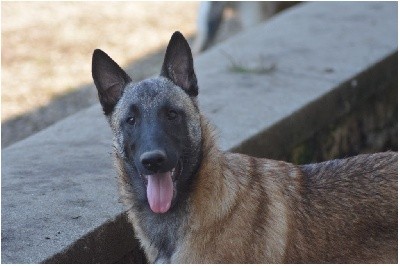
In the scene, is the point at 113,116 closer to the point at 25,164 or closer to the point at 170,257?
the point at 170,257

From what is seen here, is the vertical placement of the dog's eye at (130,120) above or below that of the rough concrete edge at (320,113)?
above

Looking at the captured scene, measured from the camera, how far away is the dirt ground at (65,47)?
8.67 meters

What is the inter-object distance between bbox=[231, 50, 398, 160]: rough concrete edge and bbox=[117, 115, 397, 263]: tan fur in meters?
1.00

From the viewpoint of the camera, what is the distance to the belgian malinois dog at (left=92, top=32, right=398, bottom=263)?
13.9ft

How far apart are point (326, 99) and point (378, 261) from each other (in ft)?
6.74

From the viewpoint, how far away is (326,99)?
6.38 meters

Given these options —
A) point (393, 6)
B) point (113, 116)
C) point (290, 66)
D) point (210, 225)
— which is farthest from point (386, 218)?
point (393, 6)

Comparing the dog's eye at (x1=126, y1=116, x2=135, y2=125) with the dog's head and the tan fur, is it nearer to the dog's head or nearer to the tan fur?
the dog's head

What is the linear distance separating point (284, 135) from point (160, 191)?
74.6 inches

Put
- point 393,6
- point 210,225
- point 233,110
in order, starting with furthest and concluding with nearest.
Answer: point 393,6
point 233,110
point 210,225

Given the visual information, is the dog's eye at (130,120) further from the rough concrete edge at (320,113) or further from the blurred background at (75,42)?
the blurred background at (75,42)

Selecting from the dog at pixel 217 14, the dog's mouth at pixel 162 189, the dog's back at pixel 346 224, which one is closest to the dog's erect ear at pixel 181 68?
the dog's mouth at pixel 162 189

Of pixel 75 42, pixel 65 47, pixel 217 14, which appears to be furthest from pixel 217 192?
pixel 75 42

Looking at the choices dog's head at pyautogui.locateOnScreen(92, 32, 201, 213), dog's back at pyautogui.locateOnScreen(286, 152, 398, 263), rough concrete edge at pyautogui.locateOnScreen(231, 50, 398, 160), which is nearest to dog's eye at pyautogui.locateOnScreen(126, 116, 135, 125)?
dog's head at pyautogui.locateOnScreen(92, 32, 201, 213)
